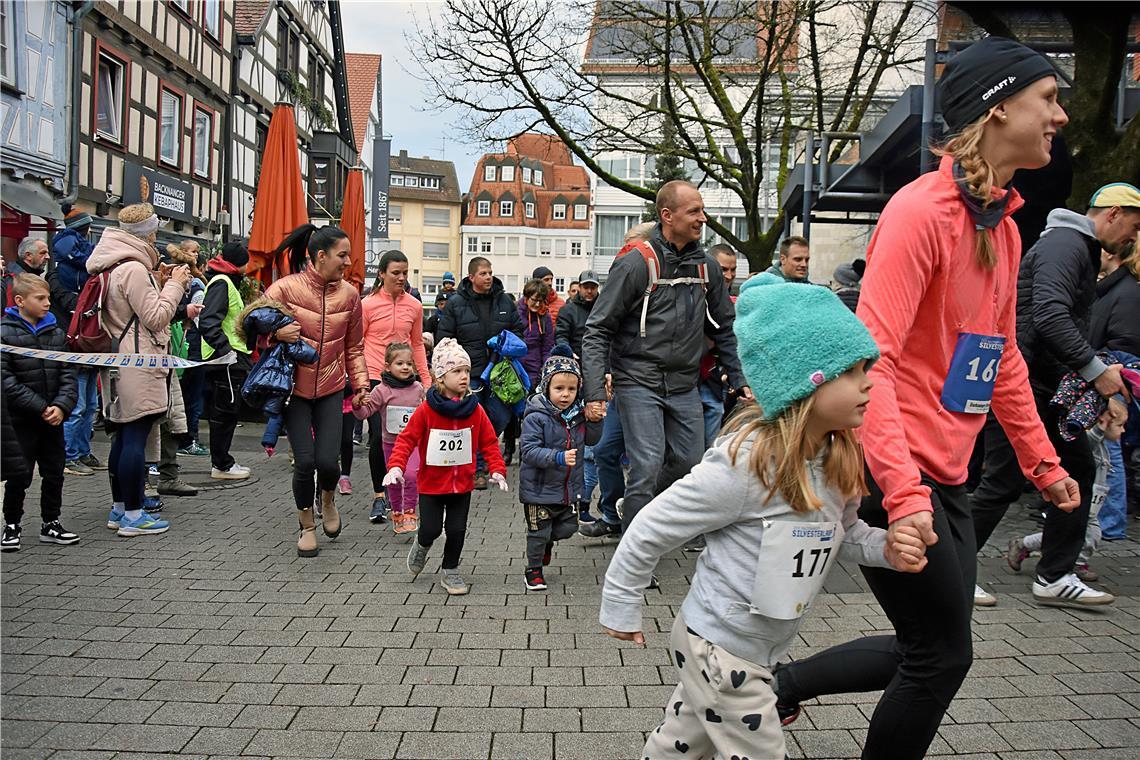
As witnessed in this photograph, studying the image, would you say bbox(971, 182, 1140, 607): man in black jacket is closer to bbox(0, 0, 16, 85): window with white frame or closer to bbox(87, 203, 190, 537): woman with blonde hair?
bbox(87, 203, 190, 537): woman with blonde hair

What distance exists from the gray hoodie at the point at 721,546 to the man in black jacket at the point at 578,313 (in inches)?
269

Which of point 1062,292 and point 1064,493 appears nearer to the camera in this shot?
point 1064,493

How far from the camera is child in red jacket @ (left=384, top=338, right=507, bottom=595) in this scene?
5.62 meters

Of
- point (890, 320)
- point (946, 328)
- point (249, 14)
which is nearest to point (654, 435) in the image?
point (946, 328)

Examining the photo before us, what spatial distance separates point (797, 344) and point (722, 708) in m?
0.91

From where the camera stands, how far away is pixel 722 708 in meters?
2.45

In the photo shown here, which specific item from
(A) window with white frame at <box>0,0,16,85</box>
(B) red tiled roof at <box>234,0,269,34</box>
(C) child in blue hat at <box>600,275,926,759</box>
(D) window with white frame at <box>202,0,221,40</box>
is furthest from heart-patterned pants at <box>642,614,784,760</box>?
(B) red tiled roof at <box>234,0,269,34</box>

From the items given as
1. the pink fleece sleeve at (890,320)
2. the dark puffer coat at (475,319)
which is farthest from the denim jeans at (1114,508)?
the dark puffer coat at (475,319)

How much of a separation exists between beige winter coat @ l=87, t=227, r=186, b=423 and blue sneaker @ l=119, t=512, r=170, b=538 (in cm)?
68

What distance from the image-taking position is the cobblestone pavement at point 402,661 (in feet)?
11.6

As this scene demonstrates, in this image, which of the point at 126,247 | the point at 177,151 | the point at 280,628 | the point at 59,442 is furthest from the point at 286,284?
the point at 177,151

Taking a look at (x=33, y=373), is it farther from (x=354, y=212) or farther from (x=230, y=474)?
(x=354, y=212)

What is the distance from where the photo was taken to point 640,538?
2.54 m

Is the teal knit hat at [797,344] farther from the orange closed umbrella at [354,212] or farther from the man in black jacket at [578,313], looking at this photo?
the orange closed umbrella at [354,212]
